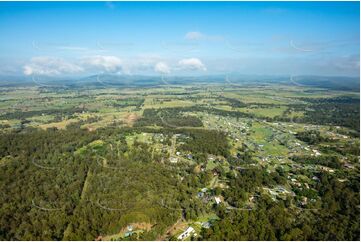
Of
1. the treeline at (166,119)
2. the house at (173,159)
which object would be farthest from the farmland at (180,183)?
the treeline at (166,119)

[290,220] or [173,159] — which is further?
[173,159]

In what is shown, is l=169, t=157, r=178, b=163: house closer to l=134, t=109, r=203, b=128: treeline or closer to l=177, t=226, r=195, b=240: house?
l=177, t=226, r=195, b=240: house

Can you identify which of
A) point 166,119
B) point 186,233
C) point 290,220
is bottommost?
point 186,233

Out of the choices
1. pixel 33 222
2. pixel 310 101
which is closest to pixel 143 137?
pixel 33 222

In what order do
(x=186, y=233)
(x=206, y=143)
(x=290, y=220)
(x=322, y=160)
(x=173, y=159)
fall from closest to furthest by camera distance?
(x=186, y=233), (x=290, y=220), (x=173, y=159), (x=322, y=160), (x=206, y=143)

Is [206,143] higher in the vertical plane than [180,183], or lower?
higher

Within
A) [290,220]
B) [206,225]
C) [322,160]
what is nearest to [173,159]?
[206,225]

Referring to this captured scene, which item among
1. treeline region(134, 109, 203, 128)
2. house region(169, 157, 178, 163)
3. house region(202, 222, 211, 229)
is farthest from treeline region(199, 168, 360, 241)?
treeline region(134, 109, 203, 128)

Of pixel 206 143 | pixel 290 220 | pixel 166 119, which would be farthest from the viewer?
pixel 166 119

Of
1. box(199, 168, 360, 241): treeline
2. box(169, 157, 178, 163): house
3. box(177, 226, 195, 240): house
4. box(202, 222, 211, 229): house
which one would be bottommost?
box(177, 226, 195, 240): house

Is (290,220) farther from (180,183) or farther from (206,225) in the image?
(180,183)

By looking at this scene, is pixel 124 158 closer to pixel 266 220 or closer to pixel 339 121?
pixel 266 220
